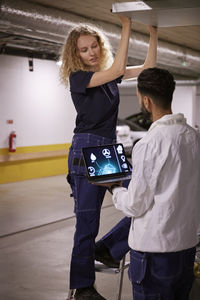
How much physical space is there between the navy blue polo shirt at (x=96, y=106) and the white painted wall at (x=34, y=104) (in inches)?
252

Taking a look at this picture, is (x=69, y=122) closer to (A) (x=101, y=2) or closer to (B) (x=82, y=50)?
(A) (x=101, y=2)

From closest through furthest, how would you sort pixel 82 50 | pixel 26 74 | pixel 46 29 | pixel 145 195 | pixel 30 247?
pixel 145 195 → pixel 82 50 → pixel 30 247 → pixel 46 29 → pixel 26 74

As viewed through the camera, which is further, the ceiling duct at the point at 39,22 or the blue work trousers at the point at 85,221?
the ceiling duct at the point at 39,22

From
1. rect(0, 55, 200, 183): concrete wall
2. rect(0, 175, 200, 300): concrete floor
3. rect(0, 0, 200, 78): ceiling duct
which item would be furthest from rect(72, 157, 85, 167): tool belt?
rect(0, 55, 200, 183): concrete wall

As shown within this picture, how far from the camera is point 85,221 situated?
9.19 feet

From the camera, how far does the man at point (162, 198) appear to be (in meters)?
1.73

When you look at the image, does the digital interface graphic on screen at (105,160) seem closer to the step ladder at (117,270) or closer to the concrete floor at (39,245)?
the step ladder at (117,270)

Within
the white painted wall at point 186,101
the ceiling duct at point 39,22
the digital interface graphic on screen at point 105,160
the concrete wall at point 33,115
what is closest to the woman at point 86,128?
the digital interface graphic on screen at point 105,160

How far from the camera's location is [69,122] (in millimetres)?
10594

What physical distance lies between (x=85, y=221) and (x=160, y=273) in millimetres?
1073

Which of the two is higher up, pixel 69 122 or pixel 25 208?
pixel 69 122

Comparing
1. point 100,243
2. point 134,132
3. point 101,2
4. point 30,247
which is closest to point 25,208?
point 30,247

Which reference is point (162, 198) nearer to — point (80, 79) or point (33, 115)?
point (80, 79)

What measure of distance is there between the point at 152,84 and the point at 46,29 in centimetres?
455
